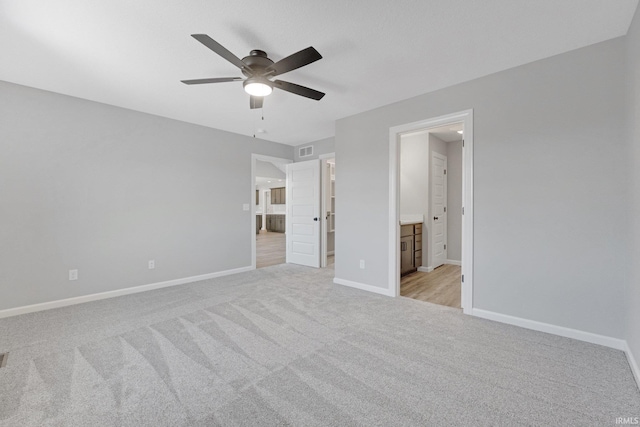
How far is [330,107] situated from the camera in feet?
12.0

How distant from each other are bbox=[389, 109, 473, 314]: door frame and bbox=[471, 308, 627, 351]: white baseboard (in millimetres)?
181

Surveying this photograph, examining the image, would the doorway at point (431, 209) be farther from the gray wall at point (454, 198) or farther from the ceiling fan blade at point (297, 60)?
the ceiling fan blade at point (297, 60)

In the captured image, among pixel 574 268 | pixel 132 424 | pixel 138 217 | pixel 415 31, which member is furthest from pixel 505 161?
pixel 138 217

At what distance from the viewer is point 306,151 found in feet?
18.6

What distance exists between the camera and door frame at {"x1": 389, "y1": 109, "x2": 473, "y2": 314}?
288 cm

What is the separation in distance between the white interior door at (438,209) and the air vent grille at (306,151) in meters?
2.44

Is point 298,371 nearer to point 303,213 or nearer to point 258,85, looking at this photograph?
point 258,85

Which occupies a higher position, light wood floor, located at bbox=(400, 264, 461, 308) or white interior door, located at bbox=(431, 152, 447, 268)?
white interior door, located at bbox=(431, 152, 447, 268)

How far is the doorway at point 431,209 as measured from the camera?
454 cm

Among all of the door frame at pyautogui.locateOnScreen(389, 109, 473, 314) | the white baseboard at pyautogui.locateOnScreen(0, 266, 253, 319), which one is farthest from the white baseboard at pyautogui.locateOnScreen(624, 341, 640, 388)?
the white baseboard at pyautogui.locateOnScreen(0, 266, 253, 319)

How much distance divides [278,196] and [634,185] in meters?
11.2

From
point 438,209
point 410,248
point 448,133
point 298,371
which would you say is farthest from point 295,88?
point 438,209

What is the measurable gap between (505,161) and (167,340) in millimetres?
3631

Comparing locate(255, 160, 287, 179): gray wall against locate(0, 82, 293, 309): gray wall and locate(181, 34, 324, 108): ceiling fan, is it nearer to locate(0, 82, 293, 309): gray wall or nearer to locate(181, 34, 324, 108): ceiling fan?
locate(0, 82, 293, 309): gray wall
